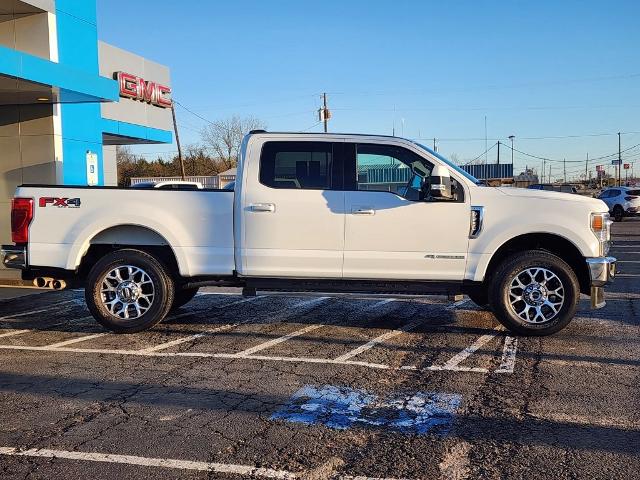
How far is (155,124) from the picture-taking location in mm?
26391

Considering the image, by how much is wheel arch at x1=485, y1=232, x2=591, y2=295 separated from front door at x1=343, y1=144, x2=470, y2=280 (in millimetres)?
448

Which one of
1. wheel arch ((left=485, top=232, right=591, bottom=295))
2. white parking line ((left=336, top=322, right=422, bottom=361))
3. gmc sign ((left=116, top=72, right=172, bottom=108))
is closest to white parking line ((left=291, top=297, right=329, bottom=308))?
white parking line ((left=336, top=322, right=422, bottom=361))

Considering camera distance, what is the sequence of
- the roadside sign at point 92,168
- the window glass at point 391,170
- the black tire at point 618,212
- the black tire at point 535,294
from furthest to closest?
1. the black tire at point 618,212
2. the roadside sign at point 92,168
3. the window glass at point 391,170
4. the black tire at point 535,294

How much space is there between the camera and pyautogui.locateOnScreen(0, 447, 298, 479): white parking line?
3.67 metres

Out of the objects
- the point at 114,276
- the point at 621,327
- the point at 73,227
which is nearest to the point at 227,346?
the point at 114,276

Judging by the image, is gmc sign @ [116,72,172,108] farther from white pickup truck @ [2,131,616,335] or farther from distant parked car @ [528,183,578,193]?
white pickup truck @ [2,131,616,335]

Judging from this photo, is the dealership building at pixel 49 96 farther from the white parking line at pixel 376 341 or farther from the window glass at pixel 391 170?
the white parking line at pixel 376 341

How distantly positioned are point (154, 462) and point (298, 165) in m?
4.11

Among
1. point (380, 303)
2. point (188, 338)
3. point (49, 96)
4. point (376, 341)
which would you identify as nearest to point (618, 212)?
point (380, 303)

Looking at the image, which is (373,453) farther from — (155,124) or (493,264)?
(155,124)

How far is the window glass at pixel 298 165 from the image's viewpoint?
7.18 m

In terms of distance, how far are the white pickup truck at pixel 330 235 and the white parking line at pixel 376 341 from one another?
52cm

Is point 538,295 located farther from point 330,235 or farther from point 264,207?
point 264,207

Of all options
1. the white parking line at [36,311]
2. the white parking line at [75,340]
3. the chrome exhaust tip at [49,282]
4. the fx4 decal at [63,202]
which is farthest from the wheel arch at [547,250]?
the white parking line at [36,311]
